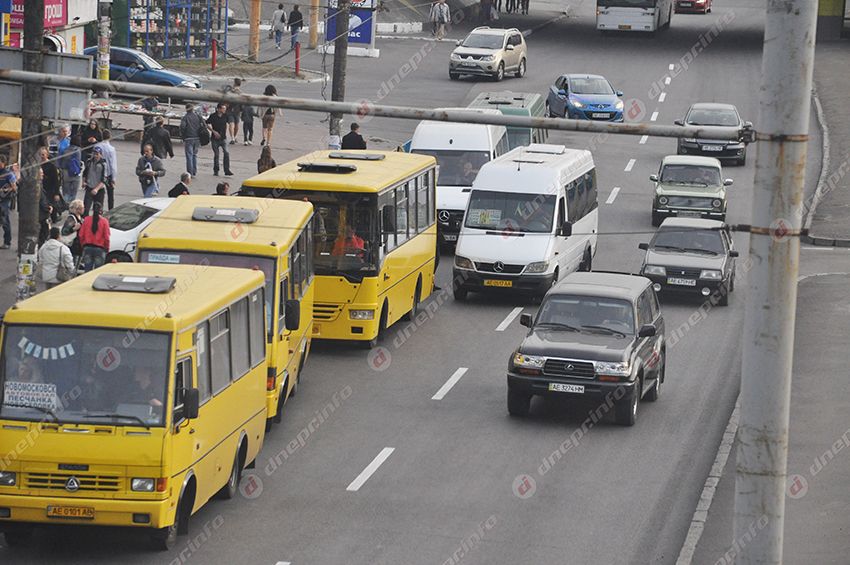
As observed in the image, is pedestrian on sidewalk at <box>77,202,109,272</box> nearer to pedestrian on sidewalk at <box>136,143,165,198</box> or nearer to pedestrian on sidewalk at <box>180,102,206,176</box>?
pedestrian on sidewalk at <box>136,143,165,198</box>

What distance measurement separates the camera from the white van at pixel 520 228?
99.2ft

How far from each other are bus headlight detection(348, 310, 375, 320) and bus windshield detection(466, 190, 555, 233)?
542cm

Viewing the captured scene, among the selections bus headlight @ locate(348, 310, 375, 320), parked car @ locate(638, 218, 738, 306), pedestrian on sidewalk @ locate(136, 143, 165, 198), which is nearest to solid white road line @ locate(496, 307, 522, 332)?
parked car @ locate(638, 218, 738, 306)

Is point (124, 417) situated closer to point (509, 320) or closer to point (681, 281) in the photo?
point (509, 320)

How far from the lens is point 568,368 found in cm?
2212

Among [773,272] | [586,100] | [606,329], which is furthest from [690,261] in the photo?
[773,272]

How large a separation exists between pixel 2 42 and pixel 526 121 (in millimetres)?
29374

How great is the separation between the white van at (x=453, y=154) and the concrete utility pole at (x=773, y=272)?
83.6ft

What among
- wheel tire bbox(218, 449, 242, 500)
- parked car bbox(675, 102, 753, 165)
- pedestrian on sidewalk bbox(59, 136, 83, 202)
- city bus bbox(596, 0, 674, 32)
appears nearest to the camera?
wheel tire bbox(218, 449, 242, 500)

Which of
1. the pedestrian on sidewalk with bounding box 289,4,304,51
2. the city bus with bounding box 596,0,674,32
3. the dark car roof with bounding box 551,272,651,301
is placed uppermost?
the city bus with bounding box 596,0,674,32

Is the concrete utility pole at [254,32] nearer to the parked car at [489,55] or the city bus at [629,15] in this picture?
the parked car at [489,55]

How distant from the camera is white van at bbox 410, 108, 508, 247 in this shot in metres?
35.4

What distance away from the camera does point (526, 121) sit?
1299cm

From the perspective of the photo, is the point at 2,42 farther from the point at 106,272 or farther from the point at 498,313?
the point at 106,272
